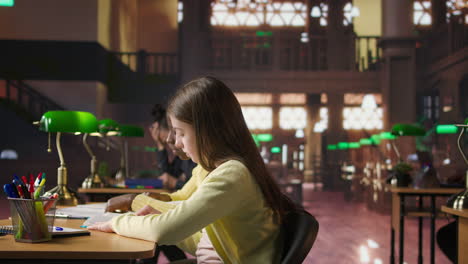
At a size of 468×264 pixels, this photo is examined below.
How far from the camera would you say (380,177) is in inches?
352

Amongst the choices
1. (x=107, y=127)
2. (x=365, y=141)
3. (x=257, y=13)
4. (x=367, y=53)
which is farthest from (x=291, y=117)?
(x=107, y=127)

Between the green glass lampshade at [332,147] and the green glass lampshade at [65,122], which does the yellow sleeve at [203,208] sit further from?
the green glass lampshade at [332,147]

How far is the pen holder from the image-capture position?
4.96ft

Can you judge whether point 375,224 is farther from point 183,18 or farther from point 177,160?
point 183,18

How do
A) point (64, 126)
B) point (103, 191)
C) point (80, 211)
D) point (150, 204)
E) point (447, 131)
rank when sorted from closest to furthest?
1. point (150, 204)
2. point (80, 211)
3. point (64, 126)
4. point (103, 191)
5. point (447, 131)

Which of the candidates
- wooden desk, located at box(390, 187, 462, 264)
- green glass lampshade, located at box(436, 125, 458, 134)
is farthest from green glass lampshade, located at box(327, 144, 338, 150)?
wooden desk, located at box(390, 187, 462, 264)

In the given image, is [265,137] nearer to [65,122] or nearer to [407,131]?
[407,131]

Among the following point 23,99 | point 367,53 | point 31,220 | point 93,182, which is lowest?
point 93,182

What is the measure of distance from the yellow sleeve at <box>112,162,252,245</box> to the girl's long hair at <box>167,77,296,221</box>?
0.18 ft

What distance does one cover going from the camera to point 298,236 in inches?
59.9

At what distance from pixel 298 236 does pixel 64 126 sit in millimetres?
1538

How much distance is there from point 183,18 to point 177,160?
283 inches

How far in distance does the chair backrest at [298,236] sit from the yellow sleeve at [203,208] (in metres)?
0.15

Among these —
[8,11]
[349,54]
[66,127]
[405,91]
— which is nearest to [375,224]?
[405,91]
